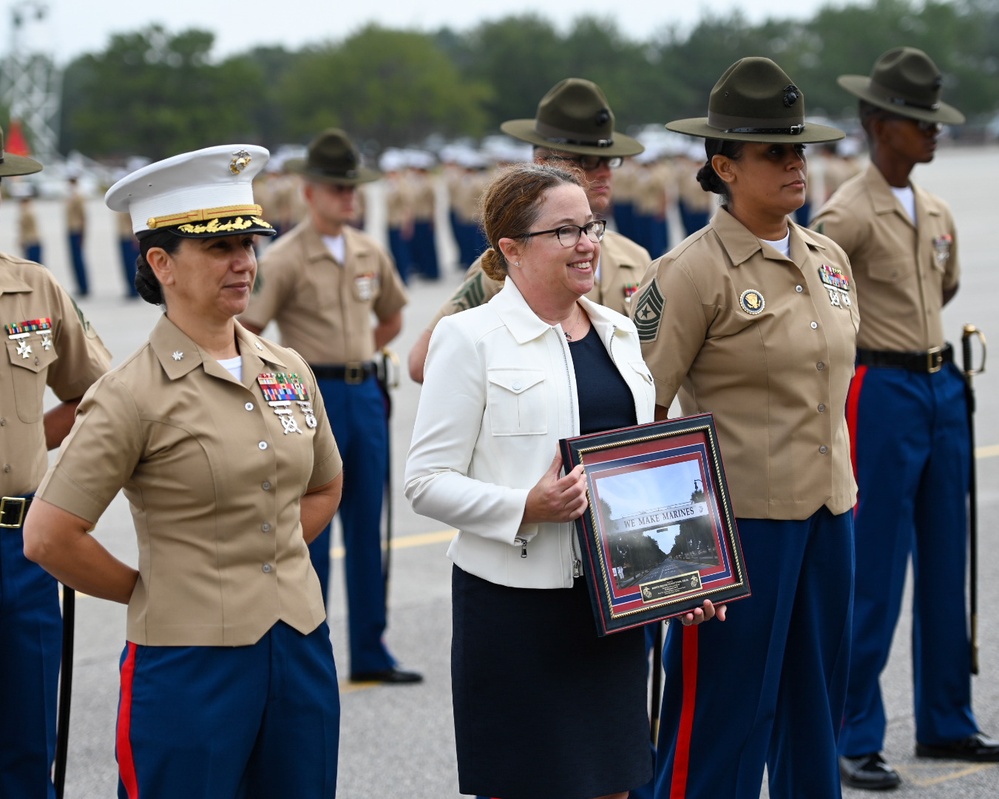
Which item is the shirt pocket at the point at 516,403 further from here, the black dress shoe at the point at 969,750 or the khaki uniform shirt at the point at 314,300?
the khaki uniform shirt at the point at 314,300

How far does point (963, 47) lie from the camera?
98.1 meters

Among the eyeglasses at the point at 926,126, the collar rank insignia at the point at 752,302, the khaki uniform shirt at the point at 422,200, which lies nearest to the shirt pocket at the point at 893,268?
the eyeglasses at the point at 926,126

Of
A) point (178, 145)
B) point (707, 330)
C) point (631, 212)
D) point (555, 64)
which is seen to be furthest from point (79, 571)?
point (555, 64)

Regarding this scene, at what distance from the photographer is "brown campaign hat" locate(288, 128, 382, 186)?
627 cm

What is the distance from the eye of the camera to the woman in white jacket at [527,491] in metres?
3.21

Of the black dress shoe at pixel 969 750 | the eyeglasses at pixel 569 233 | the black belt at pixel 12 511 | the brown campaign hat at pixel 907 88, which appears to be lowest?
the black dress shoe at pixel 969 750

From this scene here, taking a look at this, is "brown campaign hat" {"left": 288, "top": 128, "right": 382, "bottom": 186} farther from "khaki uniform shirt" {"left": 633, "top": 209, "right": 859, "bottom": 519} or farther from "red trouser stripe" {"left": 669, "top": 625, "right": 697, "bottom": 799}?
"red trouser stripe" {"left": 669, "top": 625, "right": 697, "bottom": 799}

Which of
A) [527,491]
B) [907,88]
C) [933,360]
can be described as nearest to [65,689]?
[527,491]

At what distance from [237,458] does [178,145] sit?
277 feet

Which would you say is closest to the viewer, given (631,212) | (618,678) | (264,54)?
(618,678)

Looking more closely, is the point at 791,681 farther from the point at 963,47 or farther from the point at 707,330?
the point at 963,47

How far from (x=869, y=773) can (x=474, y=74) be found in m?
96.4

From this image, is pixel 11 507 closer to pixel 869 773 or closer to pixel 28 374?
pixel 28 374

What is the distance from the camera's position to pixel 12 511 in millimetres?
3826
